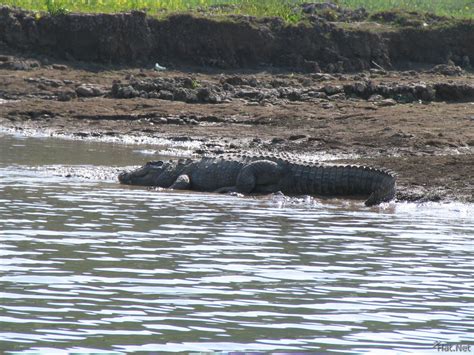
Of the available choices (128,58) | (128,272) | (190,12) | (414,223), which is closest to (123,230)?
(128,272)

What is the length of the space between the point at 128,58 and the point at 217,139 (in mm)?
8111

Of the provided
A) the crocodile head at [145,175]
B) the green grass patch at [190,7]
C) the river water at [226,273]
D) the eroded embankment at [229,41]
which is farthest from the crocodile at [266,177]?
the green grass patch at [190,7]

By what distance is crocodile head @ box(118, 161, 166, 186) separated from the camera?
14.3 metres

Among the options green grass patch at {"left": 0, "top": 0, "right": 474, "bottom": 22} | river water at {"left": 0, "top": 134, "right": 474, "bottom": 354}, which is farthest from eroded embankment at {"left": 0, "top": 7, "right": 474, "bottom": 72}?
river water at {"left": 0, "top": 134, "right": 474, "bottom": 354}

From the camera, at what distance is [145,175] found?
14.4 meters

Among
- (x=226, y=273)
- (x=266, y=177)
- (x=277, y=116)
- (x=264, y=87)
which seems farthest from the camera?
(x=264, y=87)

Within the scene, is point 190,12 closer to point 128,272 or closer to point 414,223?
point 414,223

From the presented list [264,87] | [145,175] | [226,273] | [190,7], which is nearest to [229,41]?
[190,7]

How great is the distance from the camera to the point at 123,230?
10.2 meters

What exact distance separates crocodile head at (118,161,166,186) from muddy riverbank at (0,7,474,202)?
299cm

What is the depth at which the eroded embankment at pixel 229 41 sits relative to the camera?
84.9ft

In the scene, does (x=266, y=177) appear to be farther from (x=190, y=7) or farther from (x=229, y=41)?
(x=190, y=7)

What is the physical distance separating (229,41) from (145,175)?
1306 cm

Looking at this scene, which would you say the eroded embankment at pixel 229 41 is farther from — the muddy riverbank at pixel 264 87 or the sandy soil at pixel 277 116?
the sandy soil at pixel 277 116
